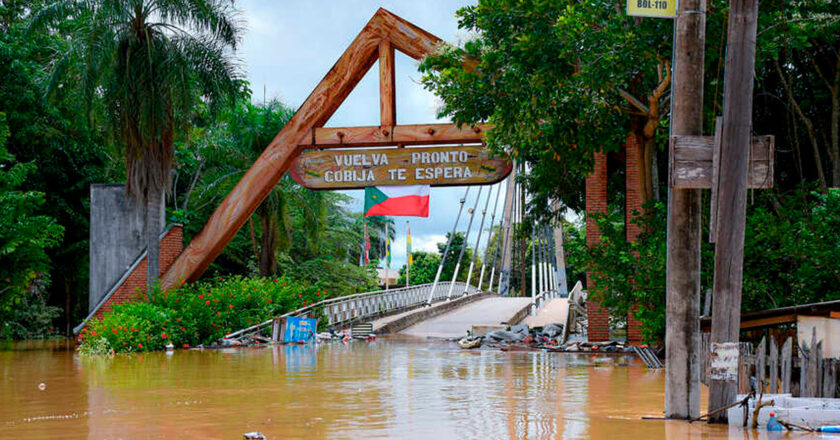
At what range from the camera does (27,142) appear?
29.4 m

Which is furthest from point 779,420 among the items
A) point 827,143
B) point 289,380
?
point 827,143

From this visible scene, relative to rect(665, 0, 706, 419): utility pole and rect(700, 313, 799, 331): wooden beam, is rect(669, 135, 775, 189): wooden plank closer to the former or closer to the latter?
rect(665, 0, 706, 419): utility pole

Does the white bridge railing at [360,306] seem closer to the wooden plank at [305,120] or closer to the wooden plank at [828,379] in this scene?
the wooden plank at [305,120]

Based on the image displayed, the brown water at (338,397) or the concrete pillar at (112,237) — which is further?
the concrete pillar at (112,237)

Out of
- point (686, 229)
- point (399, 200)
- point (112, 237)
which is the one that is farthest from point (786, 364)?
point (112, 237)

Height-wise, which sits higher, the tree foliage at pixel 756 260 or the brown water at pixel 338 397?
the tree foliage at pixel 756 260

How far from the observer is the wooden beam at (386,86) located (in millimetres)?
24297

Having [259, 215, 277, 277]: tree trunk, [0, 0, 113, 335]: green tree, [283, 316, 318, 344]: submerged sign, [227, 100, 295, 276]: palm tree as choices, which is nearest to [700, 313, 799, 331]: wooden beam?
[283, 316, 318, 344]: submerged sign

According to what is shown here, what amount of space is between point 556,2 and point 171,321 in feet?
40.8

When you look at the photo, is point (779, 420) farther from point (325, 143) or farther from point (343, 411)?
point (325, 143)

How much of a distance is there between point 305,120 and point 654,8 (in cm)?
1695

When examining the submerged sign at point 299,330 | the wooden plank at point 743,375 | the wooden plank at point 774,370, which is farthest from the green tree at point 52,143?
the wooden plank at point 774,370

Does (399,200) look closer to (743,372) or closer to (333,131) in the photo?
(333,131)

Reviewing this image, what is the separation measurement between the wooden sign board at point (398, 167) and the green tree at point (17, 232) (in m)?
7.06
